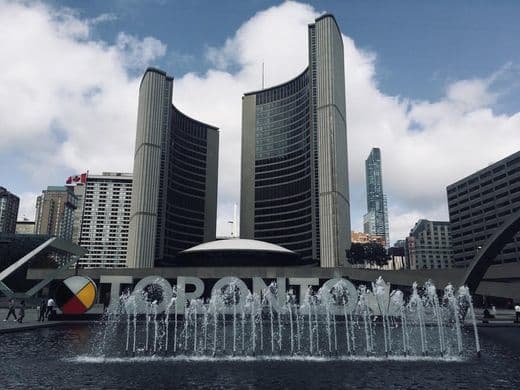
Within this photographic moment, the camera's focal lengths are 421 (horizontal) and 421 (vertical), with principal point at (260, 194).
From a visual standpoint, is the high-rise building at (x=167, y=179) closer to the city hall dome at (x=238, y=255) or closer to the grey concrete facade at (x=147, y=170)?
the grey concrete facade at (x=147, y=170)

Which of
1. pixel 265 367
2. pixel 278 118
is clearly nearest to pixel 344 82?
pixel 278 118

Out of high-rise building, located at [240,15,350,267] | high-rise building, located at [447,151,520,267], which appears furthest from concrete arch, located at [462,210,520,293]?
high-rise building, located at [447,151,520,267]

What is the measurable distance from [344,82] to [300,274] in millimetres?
69449

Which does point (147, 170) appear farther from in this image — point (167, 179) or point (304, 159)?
point (304, 159)

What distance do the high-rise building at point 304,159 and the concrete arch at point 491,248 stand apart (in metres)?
65.6

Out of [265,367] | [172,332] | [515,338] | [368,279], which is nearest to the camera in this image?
[265,367]

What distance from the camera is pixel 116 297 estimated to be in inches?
2073

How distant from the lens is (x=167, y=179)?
12600cm

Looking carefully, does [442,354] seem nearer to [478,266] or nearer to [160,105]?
[478,266]

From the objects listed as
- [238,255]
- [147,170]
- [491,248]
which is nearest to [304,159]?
[147,170]

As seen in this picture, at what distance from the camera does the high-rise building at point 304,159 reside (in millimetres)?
104750

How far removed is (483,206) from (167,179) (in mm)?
94719

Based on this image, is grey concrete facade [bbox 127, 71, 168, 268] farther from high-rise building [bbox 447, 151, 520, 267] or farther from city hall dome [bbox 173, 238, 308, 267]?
high-rise building [bbox 447, 151, 520, 267]

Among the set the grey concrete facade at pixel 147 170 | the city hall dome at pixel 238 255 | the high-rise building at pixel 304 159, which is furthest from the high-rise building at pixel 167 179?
the city hall dome at pixel 238 255
